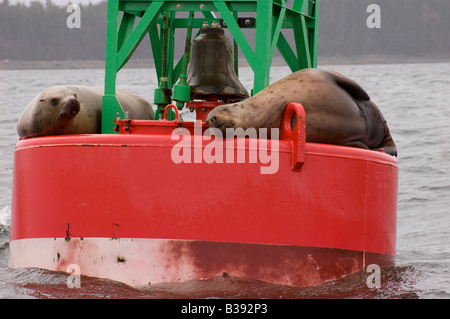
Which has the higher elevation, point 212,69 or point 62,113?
point 212,69

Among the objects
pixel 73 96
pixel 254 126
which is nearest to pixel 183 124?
pixel 254 126

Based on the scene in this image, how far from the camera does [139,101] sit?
928 cm

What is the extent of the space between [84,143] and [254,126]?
1.29 metres

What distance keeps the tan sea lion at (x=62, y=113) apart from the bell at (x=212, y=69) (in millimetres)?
1007

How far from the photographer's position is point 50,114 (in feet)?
23.6

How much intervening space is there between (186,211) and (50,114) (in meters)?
1.65

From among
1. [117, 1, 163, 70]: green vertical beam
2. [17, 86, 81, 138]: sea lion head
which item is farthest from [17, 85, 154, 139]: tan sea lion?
[117, 1, 163, 70]: green vertical beam

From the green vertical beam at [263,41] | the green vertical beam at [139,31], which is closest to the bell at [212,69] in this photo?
the green vertical beam at [139,31]

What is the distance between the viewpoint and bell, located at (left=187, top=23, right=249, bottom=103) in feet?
27.8

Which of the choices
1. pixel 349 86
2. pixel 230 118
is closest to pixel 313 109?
pixel 349 86

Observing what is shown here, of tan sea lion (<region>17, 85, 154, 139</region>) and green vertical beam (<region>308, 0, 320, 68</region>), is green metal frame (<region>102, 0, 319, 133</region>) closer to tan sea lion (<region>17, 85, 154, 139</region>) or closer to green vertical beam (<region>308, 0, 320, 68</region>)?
tan sea lion (<region>17, 85, 154, 139</region>)

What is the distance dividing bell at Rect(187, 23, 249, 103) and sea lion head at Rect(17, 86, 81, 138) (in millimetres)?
1462

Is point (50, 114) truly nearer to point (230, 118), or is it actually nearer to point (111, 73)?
point (111, 73)

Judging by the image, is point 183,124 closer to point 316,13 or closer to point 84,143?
point 84,143
